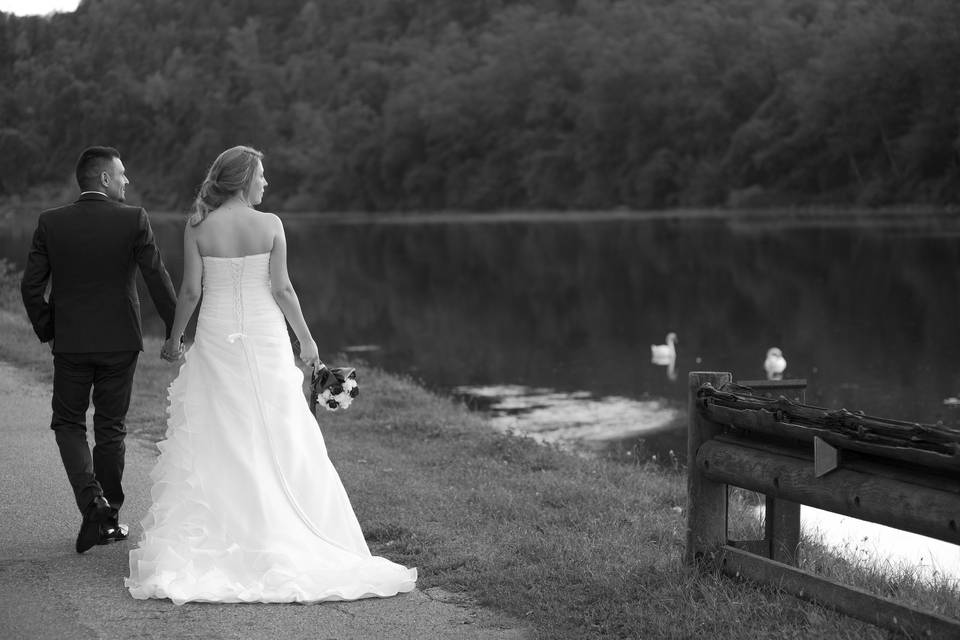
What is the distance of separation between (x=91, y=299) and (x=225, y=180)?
991 mm

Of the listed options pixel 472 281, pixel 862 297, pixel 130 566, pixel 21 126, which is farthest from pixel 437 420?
pixel 21 126

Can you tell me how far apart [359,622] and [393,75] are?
139 metres

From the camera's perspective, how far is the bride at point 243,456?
5.65m

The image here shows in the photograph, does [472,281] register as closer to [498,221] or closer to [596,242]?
[596,242]

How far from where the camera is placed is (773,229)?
66562 millimetres

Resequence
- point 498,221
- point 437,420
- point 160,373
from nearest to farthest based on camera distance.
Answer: point 437,420 < point 160,373 < point 498,221

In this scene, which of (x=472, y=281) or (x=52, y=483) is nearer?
(x=52, y=483)

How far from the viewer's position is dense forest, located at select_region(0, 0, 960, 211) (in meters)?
79.9

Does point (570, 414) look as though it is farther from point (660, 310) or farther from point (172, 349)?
point (660, 310)

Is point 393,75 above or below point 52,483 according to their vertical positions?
above

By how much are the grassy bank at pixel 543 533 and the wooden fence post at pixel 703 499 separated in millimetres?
142

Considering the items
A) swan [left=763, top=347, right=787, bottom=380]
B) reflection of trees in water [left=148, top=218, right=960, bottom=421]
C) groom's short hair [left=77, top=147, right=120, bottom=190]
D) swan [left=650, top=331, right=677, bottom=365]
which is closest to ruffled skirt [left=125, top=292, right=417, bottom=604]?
groom's short hair [left=77, top=147, right=120, bottom=190]

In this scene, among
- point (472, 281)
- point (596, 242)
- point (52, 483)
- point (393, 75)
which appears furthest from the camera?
point (393, 75)

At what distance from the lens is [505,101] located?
11975cm
